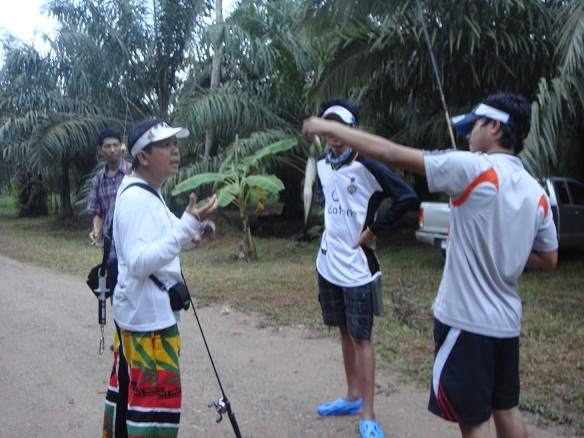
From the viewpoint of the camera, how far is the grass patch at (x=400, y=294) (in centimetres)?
495

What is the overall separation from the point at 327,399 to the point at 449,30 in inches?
240

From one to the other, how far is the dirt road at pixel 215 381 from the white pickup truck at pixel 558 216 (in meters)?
4.43

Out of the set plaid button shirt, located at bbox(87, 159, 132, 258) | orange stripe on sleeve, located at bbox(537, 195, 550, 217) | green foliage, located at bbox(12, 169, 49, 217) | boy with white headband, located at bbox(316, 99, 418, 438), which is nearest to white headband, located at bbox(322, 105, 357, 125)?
boy with white headband, located at bbox(316, 99, 418, 438)

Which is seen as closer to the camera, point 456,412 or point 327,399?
point 456,412

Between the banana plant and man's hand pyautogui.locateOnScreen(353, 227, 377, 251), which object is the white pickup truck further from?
man's hand pyautogui.locateOnScreen(353, 227, 377, 251)

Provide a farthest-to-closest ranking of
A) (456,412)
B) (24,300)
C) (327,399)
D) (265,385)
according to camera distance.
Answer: (24,300), (265,385), (327,399), (456,412)

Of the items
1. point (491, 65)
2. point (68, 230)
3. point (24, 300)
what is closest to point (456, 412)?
point (24, 300)

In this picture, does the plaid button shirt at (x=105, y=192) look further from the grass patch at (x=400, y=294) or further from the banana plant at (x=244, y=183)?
the banana plant at (x=244, y=183)

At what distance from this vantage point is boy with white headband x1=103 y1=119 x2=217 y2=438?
113 inches

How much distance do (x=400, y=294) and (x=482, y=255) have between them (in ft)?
18.8

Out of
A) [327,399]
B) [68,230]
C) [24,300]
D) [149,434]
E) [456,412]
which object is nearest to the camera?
[456,412]

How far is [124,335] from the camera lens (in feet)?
9.89

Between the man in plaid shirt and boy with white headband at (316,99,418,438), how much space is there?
202 cm

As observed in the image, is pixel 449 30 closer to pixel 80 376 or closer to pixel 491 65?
pixel 491 65
